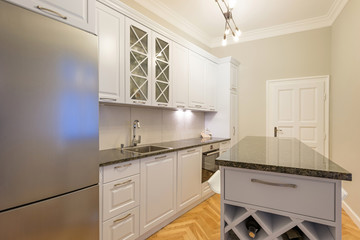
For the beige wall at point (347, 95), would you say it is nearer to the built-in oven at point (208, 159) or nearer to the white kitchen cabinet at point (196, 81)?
the built-in oven at point (208, 159)

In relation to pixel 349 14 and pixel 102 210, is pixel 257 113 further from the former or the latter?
pixel 102 210

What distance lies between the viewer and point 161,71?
2588 mm

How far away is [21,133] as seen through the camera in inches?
42.4

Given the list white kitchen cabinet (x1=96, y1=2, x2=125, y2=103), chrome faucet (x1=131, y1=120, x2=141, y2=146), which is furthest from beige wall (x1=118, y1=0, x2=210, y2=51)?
chrome faucet (x1=131, y1=120, x2=141, y2=146)

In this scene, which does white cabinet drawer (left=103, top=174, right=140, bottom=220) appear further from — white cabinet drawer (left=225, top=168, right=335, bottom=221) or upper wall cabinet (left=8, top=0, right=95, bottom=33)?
upper wall cabinet (left=8, top=0, right=95, bottom=33)

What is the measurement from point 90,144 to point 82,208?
0.46m

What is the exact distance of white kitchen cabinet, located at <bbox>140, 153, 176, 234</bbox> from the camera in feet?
6.57

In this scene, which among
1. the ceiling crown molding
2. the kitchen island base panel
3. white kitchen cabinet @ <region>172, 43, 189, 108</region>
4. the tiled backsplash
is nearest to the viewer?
the kitchen island base panel

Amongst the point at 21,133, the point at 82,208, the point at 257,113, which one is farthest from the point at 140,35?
the point at 257,113

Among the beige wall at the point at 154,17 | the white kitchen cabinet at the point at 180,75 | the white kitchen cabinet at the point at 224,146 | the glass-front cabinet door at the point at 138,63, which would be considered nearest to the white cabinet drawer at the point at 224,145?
the white kitchen cabinet at the point at 224,146

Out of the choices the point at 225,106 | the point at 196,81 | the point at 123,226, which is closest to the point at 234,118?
the point at 225,106

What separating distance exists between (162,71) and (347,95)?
8.39ft

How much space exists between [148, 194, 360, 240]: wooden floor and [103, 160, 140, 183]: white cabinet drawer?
0.87m

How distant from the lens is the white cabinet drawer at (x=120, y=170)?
64.9 inches
